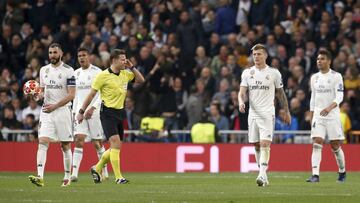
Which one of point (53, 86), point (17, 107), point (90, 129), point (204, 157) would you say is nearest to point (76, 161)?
point (90, 129)

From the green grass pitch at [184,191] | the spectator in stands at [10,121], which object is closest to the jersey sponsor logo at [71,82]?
the green grass pitch at [184,191]

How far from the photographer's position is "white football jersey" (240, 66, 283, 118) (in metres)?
21.2

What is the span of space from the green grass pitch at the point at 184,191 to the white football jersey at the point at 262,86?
1.46 meters

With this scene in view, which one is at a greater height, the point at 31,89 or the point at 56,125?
the point at 31,89

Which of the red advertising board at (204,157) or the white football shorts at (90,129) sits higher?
the white football shorts at (90,129)

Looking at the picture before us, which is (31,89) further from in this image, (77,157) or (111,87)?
(77,157)

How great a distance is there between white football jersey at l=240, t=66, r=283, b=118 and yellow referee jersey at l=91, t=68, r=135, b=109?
242cm

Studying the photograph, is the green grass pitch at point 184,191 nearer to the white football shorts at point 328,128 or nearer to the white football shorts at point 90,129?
the white football shorts at point 328,128

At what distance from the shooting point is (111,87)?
69.2 feet

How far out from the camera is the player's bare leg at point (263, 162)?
20.4 meters

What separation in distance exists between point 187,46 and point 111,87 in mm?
12537

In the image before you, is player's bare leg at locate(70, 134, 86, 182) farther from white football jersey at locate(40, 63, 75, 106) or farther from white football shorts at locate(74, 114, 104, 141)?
white football jersey at locate(40, 63, 75, 106)

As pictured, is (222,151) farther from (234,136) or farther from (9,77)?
(9,77)

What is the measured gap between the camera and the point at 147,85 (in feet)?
106
